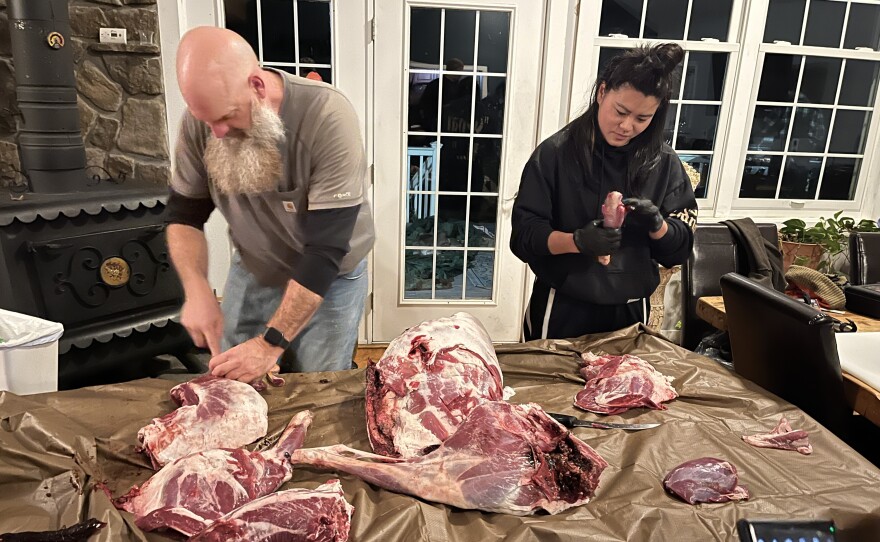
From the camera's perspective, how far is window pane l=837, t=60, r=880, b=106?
11.6 feet

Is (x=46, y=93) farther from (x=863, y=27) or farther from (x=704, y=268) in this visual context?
(x=863, y=27)

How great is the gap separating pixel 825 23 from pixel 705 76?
781mm

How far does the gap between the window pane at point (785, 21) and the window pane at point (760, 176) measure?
692 millimetres

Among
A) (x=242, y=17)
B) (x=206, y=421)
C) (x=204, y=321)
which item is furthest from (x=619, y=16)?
(x=206, y=421)

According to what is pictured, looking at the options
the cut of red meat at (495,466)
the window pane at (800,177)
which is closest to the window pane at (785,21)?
the window pane at (800,177)

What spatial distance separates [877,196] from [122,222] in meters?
4.41

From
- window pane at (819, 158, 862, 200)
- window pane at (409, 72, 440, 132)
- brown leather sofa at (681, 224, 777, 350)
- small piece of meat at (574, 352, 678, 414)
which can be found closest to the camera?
small piece of meat at (574, 352, 678, 414)

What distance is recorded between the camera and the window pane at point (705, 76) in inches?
133

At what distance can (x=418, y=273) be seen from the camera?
340 centimetres

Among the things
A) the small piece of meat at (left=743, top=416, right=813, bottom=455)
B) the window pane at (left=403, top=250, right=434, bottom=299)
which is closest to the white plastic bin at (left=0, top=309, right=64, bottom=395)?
the small piece of meat at (left=743, top=416, right=813, bottom=455)

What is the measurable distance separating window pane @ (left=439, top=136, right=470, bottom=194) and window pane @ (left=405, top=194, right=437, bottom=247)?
123 millimetres

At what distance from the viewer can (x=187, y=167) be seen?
1.25 meters

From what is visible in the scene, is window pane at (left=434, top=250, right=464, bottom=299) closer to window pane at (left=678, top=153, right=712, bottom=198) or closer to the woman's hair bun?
window pane at (left=678, top=153, right=712, bottom=198)

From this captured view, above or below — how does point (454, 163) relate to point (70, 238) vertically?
above
